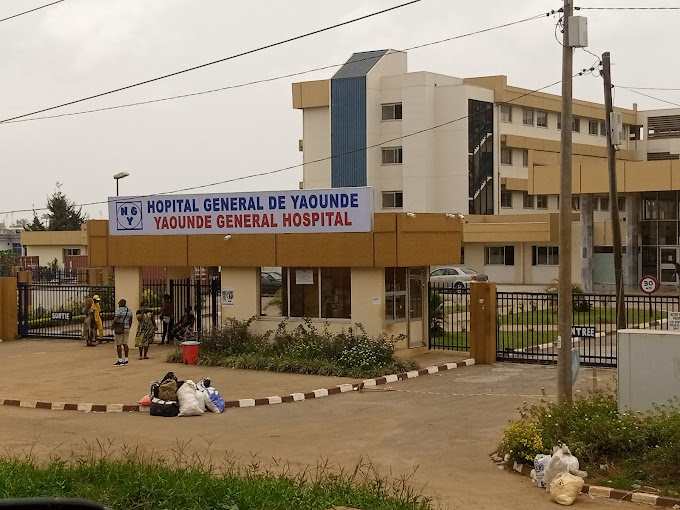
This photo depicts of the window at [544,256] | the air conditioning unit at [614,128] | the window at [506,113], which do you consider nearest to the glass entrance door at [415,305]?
the air conditioning unit at [614,128]

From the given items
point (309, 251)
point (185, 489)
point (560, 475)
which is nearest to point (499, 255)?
point (309, 251)

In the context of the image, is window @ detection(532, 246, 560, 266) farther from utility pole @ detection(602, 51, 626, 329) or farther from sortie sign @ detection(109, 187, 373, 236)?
sortie sign @ detection(109, 187, 373, 236)

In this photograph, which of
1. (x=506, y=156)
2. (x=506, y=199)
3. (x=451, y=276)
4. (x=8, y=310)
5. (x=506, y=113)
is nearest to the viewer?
(x=8, y=310)

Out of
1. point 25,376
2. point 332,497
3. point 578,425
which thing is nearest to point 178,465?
point 332,497

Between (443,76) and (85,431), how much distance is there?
51598 mm

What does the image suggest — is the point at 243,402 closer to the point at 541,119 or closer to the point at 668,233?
the point at 668,233

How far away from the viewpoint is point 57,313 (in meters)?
34.8

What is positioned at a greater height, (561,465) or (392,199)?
(392,199)

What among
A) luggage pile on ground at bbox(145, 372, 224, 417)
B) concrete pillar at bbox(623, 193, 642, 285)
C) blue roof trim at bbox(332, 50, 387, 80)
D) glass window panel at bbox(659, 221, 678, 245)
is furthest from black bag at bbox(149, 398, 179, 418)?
blue roof trim at bbox(332, 50, 387, 80)

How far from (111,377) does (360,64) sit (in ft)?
152

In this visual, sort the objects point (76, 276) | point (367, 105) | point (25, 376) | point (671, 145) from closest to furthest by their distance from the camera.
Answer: point (25, 376)
point (76, 276)
point (367, 105)
point (671, 145)

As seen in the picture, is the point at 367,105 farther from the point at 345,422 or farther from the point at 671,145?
the point at 345,422

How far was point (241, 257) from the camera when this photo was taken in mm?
24656

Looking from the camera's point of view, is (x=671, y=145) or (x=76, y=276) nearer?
(x=76, y=276)
